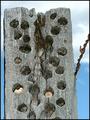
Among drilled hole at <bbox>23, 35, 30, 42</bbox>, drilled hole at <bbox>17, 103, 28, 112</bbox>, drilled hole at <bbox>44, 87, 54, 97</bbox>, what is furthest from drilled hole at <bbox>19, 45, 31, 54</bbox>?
drilled hole at <bbox>17, 103, 28, 112</bbox>

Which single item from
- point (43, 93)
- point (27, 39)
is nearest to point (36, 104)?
point (43, 93)

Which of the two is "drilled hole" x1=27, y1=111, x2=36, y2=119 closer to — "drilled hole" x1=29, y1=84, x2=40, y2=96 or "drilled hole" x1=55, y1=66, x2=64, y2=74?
"drilled hole" x1=29, y1=84, x2=40, y2=96

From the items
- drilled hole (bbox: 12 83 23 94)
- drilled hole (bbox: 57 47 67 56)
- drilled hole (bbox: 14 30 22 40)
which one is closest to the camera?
drilled hole (bbox: 12 83 23 94)

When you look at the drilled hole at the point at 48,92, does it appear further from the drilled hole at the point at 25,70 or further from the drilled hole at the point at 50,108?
the drilled hole at the point at 25,70

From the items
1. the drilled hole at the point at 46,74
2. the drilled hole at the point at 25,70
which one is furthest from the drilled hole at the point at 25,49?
the drilled hole at the point at 46,74

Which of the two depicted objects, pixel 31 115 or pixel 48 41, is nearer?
pixel 31 115

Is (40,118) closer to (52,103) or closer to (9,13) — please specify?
(52,103)

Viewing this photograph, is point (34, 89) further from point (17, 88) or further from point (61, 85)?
point (61, 85)

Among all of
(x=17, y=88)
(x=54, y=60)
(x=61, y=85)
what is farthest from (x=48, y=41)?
(x=17, y=88)

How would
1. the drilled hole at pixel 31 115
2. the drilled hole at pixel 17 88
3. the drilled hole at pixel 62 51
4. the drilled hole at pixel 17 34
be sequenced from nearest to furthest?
the drilled hole at pixel 31 115 < the drilled hole at pixel 17 88 < the drilled hole at pixel 62 51 < the drilled hole at pixel 17 34

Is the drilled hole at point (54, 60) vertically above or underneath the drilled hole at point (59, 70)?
above

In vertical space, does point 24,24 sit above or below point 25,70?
above
